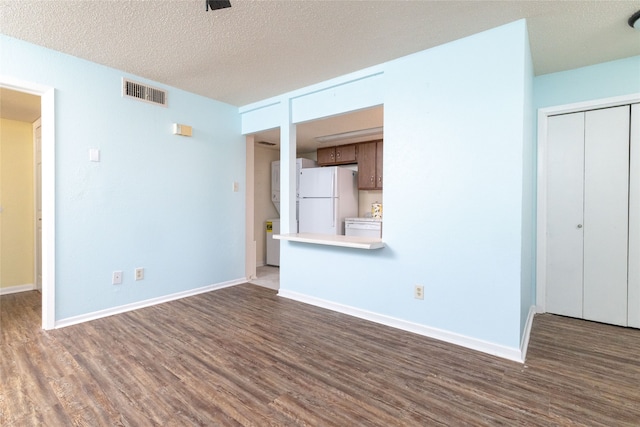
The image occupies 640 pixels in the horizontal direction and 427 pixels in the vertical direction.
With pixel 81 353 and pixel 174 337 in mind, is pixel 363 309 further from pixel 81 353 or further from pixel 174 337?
pixel 81 353

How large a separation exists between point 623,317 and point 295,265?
10.1 ft

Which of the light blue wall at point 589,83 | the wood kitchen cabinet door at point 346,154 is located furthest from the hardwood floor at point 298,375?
the wood kitchen cabinet door at point 346,154

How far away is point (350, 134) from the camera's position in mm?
4832

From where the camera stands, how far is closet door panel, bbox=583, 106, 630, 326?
2672 mm

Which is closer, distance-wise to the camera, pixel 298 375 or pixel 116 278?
pixel 298 375

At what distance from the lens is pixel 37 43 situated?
7.91 ft

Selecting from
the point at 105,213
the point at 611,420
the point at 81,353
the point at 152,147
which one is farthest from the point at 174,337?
the point at 611,420

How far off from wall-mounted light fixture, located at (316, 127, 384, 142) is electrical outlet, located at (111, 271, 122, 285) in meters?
3.39

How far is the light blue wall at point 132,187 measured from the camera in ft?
8.52

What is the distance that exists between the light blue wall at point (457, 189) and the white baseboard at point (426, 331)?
4 cm

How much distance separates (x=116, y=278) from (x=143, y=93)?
1862 millimetres

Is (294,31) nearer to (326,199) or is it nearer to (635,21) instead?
(635,21)

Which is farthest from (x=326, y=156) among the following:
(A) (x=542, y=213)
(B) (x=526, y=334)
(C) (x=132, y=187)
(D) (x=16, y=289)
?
(D) (x=16, y=289)

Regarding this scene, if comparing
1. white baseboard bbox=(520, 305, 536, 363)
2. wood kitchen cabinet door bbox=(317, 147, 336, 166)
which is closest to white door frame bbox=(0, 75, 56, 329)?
white baseboard bbox=(520, 305, 536, 363)
